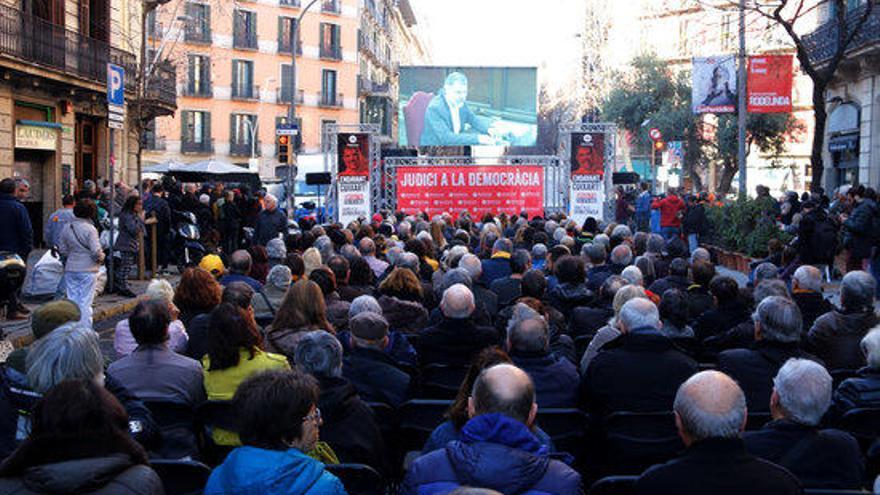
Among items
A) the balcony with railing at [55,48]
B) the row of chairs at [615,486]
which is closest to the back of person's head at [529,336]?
the row of chairs at [615,486]

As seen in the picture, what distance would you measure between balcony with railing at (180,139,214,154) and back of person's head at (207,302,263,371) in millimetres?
60048

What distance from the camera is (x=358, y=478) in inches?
171

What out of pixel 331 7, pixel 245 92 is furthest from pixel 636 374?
pixel 331 7

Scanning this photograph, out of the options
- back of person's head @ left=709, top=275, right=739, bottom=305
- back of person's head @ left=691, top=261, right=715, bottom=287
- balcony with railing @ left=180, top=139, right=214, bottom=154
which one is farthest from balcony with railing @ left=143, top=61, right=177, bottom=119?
balcony with railing @ left=180, top=139, right=214, bottom=154

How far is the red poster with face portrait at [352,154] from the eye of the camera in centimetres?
2717

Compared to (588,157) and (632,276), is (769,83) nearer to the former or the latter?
(588,157)

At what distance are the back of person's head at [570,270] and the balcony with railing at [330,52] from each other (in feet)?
200

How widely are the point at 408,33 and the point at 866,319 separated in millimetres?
106526

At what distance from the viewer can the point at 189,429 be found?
5.29 metres

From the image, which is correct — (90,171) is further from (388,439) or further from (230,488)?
(230,488)

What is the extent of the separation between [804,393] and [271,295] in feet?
17.6

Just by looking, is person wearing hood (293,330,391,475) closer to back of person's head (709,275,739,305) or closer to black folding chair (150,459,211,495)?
black folding chair (150,459,211,495)

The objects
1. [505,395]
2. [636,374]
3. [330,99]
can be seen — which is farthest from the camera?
[330,99]

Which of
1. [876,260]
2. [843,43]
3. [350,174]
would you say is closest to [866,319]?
[876,260]
